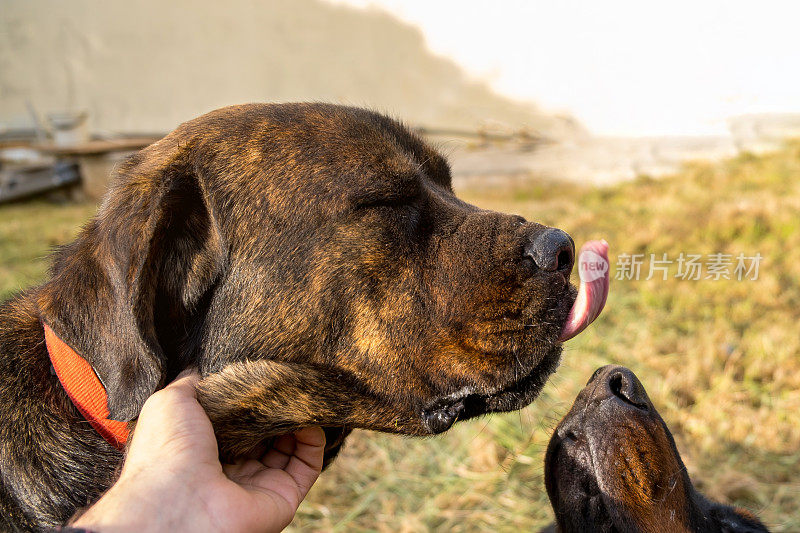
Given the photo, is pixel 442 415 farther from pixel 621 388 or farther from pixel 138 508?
pixel 138 508

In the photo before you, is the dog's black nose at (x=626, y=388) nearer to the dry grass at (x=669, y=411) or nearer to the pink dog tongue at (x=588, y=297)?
the pink dog tongue at (x=588, y=297)

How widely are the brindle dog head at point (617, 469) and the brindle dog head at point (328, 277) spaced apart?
37cm

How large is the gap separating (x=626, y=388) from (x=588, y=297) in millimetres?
539

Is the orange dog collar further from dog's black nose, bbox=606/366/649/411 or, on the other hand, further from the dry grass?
dog's black nose, bbox=606/366/649/411

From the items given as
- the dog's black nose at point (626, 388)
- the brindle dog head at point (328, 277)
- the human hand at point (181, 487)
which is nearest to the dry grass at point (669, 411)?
the dog's black nose at point (626, 388)

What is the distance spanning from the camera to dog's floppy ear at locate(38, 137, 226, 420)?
6.53 feet

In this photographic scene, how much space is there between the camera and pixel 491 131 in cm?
1419

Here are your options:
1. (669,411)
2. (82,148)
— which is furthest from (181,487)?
(82,148)

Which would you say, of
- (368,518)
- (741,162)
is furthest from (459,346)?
(741,162)

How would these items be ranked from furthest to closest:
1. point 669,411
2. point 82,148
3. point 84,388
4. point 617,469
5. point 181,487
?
point 82,148
point 669,411
point 617,469
point 84,388
point 181,487

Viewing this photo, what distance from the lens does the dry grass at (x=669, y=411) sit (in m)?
3.75

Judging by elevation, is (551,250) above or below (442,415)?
above

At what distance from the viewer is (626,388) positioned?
2527 millimetres

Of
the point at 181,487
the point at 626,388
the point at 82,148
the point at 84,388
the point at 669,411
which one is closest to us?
the point at 181,487
